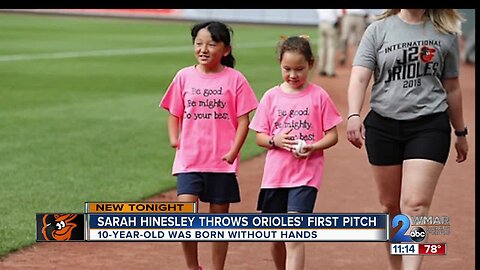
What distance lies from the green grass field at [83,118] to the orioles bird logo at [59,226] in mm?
1528

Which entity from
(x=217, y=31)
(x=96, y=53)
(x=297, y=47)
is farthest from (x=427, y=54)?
(x=96, y=53)

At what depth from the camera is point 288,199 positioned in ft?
19.5

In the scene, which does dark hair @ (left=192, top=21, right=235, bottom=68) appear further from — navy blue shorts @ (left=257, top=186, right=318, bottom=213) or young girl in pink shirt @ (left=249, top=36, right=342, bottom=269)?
navy blue shorts @ (left=257, top=186, right=318, bottom=213)

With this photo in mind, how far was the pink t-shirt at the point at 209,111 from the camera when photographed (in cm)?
606

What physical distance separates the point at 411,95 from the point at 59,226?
194 centimetres

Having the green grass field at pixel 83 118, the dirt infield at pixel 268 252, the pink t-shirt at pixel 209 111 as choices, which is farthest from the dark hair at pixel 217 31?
the green grass field at pixel 83 118

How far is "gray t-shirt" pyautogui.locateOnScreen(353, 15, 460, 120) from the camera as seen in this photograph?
575 cm

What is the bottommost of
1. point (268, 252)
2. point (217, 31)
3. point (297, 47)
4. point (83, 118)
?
point (268, 252)

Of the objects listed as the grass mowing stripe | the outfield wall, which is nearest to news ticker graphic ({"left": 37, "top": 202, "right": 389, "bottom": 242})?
the grass mowing stripe

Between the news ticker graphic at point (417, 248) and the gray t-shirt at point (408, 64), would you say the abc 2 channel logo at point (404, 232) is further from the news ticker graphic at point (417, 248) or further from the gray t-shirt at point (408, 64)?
the gray t-shirt at point (408, 64)

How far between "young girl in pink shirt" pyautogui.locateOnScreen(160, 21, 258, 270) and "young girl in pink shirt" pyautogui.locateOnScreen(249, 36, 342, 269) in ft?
0.66

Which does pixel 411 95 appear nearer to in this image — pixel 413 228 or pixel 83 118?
pixel 413 228

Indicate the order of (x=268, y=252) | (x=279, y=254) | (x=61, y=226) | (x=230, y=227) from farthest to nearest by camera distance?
1. (x=268, y=252)
2. (x=279, y=254)
3. (x=61, y=226)
4. (x=230, y=227)

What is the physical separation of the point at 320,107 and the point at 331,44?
15.1 metres
